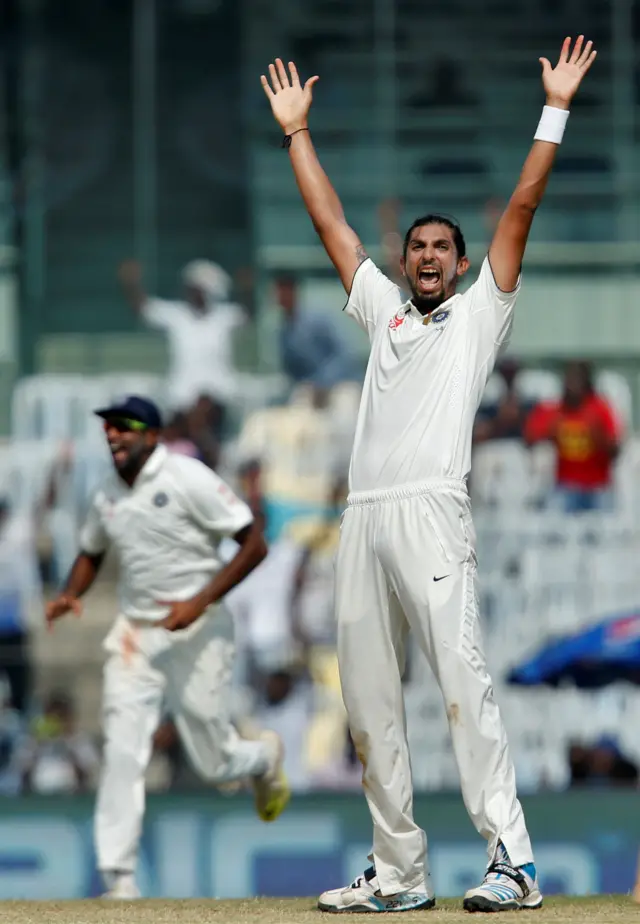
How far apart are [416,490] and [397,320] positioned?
1.38ft

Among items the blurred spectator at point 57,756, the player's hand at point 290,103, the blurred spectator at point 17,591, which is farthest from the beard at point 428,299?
the blurred spectator at point 17,591

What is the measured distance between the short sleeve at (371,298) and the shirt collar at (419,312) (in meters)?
0.04

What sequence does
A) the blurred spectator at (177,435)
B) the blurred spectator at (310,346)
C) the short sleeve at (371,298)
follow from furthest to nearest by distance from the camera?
the blurred spectator at (310,346) < the blurred spectator at (177,435) < the short sleeve at (371,298)

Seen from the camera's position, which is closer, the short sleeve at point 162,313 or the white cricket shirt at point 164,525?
the white cricket shirt at point 164,525

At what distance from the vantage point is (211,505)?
6.21 metres

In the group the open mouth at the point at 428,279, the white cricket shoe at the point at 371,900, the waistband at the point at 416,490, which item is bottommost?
the white cricket shoe at the point at 371,900

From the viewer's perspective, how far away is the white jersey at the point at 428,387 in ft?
13.3

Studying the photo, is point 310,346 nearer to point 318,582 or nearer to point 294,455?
point 294,455

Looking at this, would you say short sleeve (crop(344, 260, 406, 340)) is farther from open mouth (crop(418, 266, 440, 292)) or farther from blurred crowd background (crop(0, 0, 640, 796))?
blurred crowd background (crop(0, 0, 640, 796))

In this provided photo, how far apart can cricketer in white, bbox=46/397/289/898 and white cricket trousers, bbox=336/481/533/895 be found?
2.00 metres

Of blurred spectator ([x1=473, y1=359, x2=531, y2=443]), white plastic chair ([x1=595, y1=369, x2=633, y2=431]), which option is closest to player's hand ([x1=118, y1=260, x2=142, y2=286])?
blurred spectator ([x1=473, y1=359, x2=531, y2=443])

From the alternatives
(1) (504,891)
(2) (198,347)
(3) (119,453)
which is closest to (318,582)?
(2) (198,347)

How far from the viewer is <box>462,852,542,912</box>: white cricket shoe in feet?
12.4

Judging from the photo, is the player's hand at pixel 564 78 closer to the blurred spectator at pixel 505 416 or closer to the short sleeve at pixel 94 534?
the short sleeve at pixel 94 534
